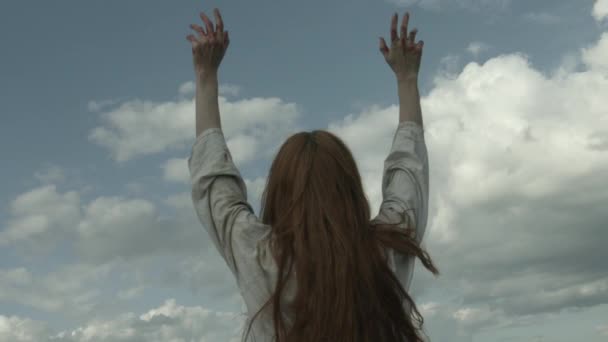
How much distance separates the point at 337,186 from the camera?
5086mm

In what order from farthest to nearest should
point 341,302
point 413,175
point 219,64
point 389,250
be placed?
point 219,64 < point 413,175 < point 389,250 < point 341,302

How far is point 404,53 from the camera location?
6891 mm

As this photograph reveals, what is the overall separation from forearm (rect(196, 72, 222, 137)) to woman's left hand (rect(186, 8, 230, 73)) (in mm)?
105

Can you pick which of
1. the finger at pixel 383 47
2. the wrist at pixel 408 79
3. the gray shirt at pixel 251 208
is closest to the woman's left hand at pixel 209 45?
the gray shirt at pixel 251 208

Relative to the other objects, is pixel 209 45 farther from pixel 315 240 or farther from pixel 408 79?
pixel 315 240

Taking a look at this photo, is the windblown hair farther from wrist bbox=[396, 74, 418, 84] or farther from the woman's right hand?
the woman's right hand

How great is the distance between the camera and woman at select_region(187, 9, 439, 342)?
4770 millimetres

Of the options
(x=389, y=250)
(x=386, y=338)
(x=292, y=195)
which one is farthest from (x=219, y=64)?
(x=386, y=338)

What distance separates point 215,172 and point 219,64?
4.80 feet

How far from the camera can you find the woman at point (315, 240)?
4.77 meters

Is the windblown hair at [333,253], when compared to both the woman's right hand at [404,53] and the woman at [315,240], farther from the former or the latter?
the woman's right hand at [404,53]

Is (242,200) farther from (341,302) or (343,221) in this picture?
(341,302)

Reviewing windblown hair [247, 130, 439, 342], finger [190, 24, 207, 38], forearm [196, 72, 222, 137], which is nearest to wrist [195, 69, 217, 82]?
forearm [196, 72, 222, 137]

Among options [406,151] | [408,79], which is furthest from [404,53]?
[406,151]
